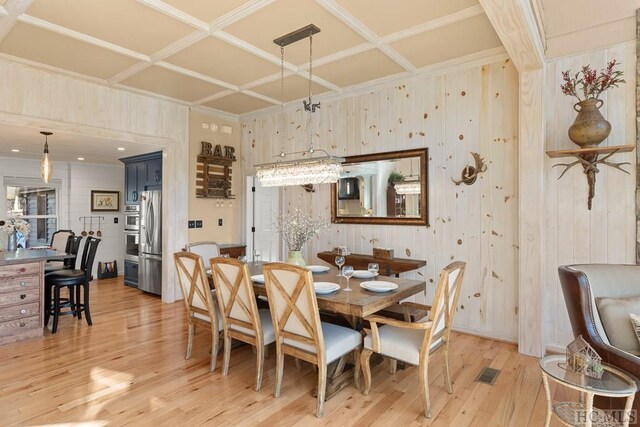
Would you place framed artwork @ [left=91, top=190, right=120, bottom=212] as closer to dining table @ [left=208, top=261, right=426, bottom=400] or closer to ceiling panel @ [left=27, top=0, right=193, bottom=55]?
ceiling panel @ [left=27, top=0, right=193, bottom=55]

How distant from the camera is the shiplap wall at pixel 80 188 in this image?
6773 mm

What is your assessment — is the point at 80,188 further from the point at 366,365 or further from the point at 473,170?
the point at 473,170

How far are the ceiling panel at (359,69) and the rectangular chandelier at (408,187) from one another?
1.30m

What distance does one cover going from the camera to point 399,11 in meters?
2.90

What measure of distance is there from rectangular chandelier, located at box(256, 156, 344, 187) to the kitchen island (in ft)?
8.58

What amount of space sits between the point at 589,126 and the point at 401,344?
235cm

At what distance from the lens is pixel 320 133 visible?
5.16 meters

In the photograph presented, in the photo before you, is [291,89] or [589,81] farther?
[291,89]

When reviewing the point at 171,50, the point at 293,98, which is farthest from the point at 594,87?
the point at 171,50

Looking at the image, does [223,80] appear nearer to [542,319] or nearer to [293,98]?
[293,98]

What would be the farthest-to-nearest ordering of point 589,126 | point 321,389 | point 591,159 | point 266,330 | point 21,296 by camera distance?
point 21,296 < point 591,159 < point 589,126 < point 266,330 < point 321,389

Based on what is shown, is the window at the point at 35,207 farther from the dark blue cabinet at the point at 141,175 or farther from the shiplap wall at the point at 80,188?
the dark blue cabinet at the point at 141,175

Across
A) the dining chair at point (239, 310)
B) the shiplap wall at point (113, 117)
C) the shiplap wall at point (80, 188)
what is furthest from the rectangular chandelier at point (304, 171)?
the shiplap wall at point (80, 188)

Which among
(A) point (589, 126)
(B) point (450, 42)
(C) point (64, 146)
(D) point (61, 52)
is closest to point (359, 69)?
(B) point (450, 42)
